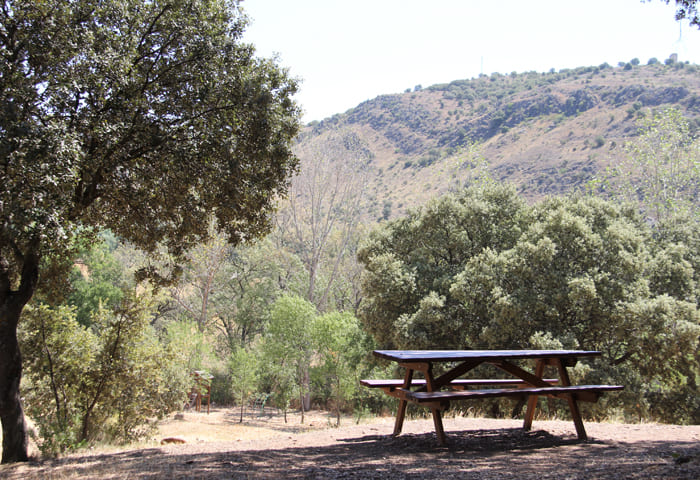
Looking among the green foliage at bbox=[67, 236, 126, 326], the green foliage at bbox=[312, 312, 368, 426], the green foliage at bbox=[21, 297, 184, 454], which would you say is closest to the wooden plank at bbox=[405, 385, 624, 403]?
the green foliage at bbox=[21, 297, 184, 454]

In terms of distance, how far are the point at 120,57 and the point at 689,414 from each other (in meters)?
17.9

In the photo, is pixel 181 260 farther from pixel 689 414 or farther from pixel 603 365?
pixel 689 414

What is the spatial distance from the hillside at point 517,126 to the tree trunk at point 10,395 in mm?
25909

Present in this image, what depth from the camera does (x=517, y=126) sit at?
267 feet

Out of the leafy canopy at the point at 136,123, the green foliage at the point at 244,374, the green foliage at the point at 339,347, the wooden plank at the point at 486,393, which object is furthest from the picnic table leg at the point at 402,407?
the green foliage at the point at 244,374

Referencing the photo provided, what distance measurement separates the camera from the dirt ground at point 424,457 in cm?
433

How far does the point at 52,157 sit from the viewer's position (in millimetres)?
5602

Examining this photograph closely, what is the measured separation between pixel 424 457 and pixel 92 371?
8281 millimetres

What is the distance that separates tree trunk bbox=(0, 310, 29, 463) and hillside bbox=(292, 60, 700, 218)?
25.9 metres

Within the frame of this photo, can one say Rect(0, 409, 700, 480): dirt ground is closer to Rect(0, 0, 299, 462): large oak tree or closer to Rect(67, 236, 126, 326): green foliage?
Rect(0, 0, 299, 462): large oak tree

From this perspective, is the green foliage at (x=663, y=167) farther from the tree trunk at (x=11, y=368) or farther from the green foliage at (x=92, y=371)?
the tree trunk at (x=11, y=368)

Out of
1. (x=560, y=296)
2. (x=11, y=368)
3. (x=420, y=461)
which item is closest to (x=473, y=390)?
(x=420, y=461)

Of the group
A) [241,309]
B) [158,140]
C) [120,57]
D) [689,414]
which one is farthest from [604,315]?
[241,309]

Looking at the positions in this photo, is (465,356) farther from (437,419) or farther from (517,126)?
(517,126)
